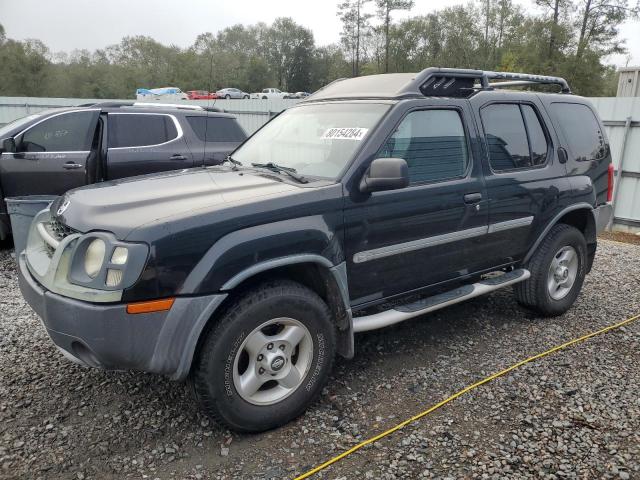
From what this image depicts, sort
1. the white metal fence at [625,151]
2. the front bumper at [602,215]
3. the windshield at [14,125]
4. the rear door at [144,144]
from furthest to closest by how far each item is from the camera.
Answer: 1. the white metal fence at [625,151]
2. the rear door at [144,144]
3. the windshield at [14,125]
4. the front bumper at [602,215]

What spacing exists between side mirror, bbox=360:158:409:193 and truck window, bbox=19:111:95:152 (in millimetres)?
5024

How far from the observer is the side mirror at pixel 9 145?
6.12 metres

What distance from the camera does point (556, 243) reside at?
→ 442 centimetres

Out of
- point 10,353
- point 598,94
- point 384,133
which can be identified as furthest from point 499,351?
point 598,94

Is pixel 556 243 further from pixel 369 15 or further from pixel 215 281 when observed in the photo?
pixel 369 15

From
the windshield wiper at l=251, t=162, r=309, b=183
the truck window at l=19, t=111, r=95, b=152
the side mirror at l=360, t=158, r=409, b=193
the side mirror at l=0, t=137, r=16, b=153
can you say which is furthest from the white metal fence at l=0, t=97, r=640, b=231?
the side mirror at l=360, t=158, r=409, b=193

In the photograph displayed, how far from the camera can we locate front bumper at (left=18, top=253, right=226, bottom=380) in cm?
235

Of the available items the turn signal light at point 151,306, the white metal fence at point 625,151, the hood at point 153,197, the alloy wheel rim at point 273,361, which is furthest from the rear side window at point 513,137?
the white metal fence at point 625,151

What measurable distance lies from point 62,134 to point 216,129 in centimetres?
204

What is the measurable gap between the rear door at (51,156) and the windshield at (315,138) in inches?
139

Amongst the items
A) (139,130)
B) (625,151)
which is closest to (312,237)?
(139,130)

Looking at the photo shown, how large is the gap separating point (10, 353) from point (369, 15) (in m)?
59.2

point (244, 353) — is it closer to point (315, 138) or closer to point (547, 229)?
point (315, 138)

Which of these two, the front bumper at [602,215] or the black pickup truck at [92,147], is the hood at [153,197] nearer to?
the front bumper at [602,215]
